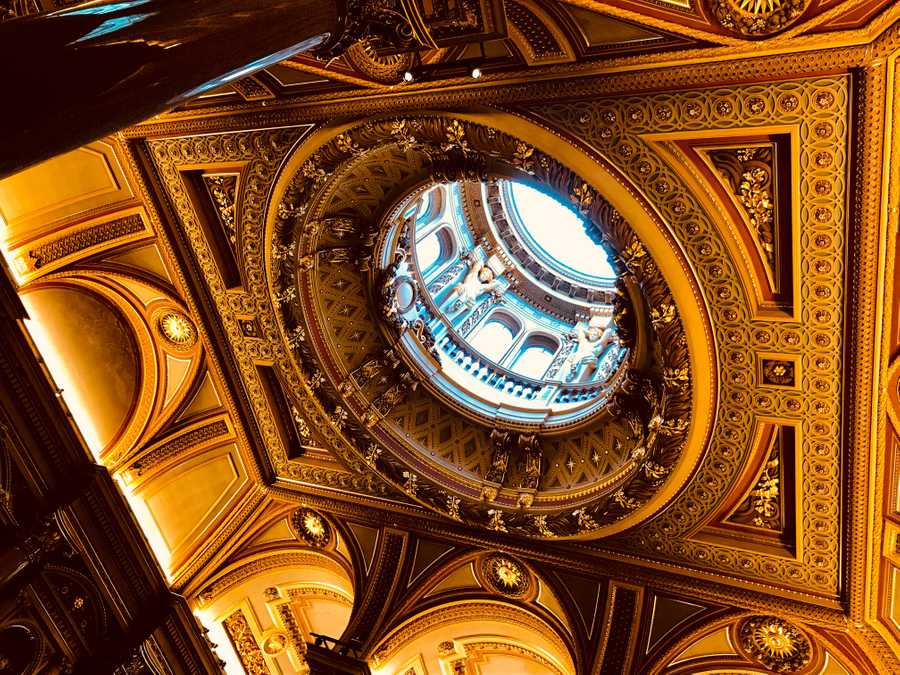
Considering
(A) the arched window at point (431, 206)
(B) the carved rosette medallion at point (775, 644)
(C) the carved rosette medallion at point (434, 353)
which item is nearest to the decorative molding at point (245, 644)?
(C) the carved rosette medallion at point (434, 353)

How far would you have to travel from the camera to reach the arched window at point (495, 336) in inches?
556

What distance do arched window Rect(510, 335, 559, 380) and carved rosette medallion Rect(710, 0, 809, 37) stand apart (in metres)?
8.57

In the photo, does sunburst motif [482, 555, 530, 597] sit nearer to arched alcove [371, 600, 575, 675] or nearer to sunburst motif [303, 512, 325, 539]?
arched alcove [371, 600, 575, 675]

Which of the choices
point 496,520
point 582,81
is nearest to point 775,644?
point 496,520

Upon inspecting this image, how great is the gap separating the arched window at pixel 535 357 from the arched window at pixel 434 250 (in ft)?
8.97

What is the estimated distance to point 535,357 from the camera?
14977 millimetres

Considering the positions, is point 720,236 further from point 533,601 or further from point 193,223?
point 193,223

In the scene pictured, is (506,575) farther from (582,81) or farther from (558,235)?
(558,235)

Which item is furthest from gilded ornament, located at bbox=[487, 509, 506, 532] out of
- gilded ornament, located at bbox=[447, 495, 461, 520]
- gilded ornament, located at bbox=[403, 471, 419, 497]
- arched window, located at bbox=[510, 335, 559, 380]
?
arched window, located at bbox=[510, 335, 559, 380]

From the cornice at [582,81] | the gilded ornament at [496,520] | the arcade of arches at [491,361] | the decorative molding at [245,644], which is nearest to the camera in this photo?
the cornice at [582,81]

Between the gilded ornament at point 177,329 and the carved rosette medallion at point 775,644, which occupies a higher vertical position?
the gilded ornament at point 177,329

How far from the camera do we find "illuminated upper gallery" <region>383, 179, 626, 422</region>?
11.8 meters

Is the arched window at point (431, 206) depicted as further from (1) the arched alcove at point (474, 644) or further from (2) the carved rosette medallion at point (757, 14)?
(2) the carved rosette medallion at point (757, 14)

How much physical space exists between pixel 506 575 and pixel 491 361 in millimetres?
4315
